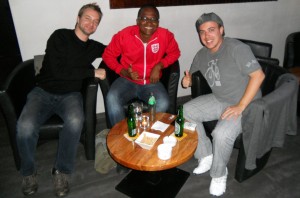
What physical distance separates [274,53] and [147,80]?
8.91ft

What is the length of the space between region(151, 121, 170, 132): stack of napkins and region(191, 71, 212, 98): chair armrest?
2.06 feet

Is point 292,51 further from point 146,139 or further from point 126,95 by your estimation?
point 146,139

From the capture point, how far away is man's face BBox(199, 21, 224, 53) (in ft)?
7.43

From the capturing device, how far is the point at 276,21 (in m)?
4.15

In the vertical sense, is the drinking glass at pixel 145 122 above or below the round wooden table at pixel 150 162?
above

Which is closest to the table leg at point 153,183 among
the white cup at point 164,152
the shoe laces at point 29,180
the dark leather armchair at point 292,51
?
the white cup at point 164,152

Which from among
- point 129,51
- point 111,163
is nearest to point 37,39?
point 129,51

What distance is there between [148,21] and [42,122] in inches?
57.8

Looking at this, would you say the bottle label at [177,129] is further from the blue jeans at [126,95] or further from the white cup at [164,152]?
the blue jeans at [126,95]

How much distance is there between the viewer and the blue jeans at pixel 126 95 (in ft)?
8.81

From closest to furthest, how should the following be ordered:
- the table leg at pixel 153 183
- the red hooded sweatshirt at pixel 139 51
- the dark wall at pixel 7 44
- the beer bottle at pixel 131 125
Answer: the beer bottle at pixel 131 125, the table leg at pixel 153 183, the red hooded sweatshirt at pixel 139 51, the dark wall at pixel 7 44

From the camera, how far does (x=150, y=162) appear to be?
1803mm

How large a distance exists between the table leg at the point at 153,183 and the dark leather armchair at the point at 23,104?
565 mm

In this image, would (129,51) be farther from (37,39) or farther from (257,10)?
(257,10)
